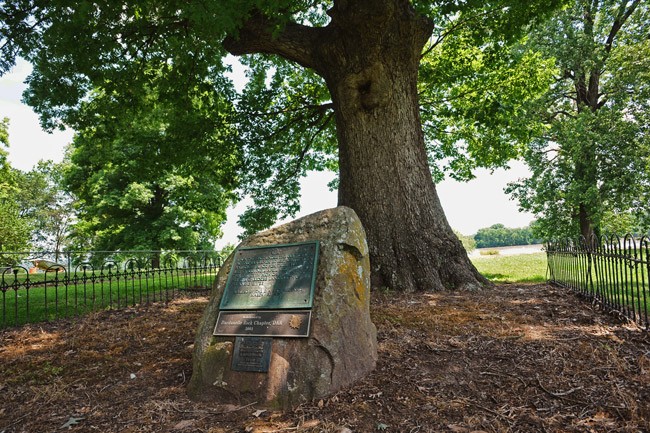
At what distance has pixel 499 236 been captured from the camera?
6669 cm

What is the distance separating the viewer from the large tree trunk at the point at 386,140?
729 centimetres

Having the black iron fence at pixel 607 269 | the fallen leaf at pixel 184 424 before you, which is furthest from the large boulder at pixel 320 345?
the black iron fence at pixel 607 269

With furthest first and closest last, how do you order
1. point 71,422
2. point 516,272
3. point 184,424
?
point 516,272
point 71,422
point 184,424

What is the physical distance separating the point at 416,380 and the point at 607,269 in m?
3.66

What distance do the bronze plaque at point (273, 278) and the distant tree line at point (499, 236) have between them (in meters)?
63.1

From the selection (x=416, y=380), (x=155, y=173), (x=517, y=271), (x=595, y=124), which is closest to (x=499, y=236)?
(x=595, y=124)

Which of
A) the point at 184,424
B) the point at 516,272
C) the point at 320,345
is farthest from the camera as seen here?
the point at 516,272

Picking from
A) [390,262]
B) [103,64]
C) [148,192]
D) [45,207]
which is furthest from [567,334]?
[45,207]

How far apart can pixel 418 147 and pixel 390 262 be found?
2.53 meters

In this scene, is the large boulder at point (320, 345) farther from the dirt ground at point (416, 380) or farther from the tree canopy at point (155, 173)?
the tree canopy at point (155, 173)

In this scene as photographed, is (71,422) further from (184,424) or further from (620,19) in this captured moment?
(620,19)

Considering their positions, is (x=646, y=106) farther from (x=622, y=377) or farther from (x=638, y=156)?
(x=622, y=377)

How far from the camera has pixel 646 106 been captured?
1653 centimetres

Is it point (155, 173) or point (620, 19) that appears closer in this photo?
point (155, 173)
